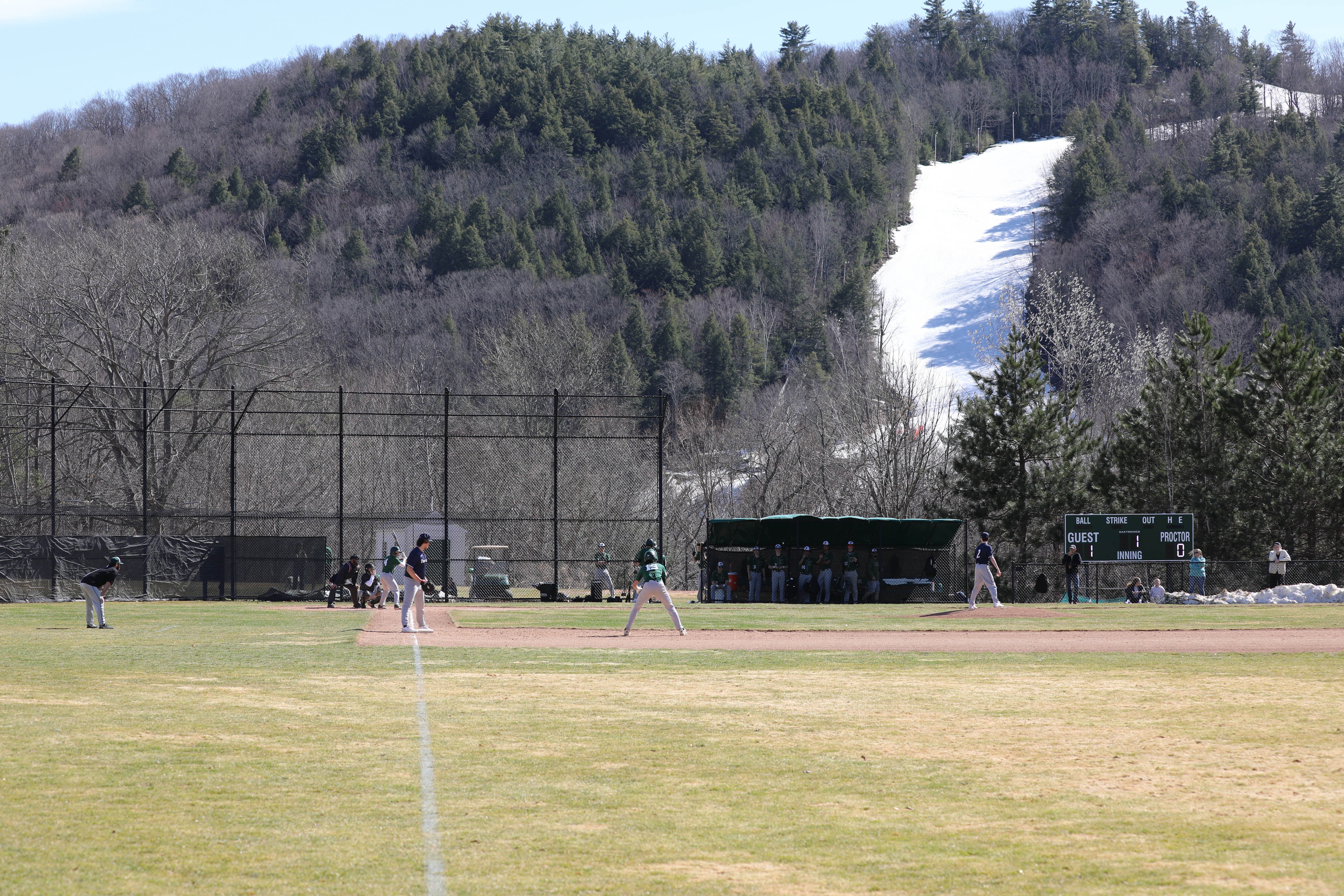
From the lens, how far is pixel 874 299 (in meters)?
129

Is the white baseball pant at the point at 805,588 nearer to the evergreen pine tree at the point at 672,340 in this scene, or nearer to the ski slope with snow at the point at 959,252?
the ski slope with snow at the point at 959,252

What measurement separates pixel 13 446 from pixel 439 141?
97902 mm

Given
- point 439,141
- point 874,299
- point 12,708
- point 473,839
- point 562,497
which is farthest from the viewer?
point 439,141

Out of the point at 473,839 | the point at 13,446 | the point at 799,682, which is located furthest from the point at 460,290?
the point at 473,839

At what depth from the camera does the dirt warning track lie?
2189 centimetres

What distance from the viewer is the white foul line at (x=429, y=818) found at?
6.69 metres

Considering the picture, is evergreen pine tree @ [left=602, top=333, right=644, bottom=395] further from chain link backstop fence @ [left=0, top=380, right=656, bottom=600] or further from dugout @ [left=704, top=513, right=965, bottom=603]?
dugout @ [left=704, top=513, right=965, bottom=603]

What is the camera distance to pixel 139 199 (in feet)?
391

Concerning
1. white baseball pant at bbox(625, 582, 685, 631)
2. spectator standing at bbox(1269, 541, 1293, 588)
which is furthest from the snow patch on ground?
white baseball pant at bbox(625, 582, 685, 631)

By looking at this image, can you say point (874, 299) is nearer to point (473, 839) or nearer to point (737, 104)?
point (737, 104)

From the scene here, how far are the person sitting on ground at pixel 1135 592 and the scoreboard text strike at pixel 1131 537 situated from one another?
0.89 metres

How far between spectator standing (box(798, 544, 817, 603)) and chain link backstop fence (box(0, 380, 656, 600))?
4.66 metres

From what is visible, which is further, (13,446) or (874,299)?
(874,299)

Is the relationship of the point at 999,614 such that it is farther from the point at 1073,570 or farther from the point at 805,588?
the point at 805,588
